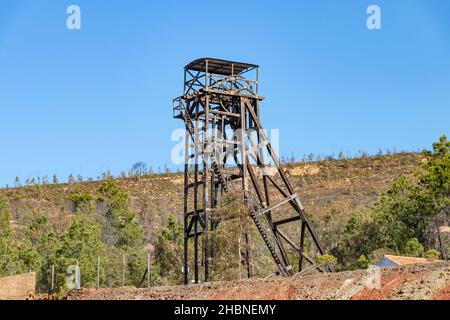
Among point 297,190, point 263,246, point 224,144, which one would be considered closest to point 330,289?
point 224,144

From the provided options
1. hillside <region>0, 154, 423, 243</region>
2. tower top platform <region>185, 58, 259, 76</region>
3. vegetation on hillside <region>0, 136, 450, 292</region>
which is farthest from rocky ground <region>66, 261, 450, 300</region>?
hillside <region>0, 154, 423, 243</region>

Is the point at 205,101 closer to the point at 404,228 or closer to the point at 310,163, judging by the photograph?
the point at 404,228

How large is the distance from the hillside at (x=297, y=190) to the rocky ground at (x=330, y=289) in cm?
5521

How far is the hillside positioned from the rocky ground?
2174 inches

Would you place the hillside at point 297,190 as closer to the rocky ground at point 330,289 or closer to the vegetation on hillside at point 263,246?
the vegetation on hillside at point 263,246

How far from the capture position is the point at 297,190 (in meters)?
96.4

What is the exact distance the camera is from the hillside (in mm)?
86000

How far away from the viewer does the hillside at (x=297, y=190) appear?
8600cm

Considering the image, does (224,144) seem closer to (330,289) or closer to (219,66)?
(219,66)

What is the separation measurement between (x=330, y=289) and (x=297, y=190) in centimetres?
7550

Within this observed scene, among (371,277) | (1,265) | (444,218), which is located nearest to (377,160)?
(444,218)

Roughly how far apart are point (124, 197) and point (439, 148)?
39.8 metres

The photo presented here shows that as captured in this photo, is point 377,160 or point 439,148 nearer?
point 439,148

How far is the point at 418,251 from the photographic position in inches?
1693
